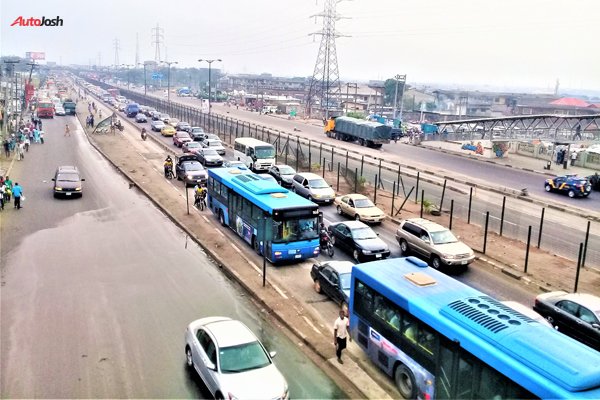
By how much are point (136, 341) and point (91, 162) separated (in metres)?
34.3

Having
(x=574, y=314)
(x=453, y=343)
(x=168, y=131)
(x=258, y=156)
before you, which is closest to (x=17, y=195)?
(x=258, y=156)

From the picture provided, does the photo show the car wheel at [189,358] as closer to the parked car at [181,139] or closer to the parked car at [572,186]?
the parked car at [572,186]

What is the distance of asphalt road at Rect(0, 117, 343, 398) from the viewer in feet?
41.6

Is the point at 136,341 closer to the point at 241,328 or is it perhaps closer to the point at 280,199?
the point at 241,328

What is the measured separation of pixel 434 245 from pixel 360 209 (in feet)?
23.5

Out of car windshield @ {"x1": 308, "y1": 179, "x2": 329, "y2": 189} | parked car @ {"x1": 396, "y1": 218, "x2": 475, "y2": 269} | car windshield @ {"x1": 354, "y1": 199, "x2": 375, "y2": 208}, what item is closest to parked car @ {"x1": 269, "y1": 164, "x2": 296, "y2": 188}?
car windshield @ {"x1": 308, "y1": 179, "x2": 329, "y2": 189}

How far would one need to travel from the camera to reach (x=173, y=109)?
311 feet

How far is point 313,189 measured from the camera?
32.2 meters

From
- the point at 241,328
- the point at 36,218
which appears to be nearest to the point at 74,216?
the point at 36,218

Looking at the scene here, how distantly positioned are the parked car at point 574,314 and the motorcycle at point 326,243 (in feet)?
28.1

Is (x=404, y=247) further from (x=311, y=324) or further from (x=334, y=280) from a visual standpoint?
(x=311, y=324)

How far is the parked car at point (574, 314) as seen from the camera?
1458cm

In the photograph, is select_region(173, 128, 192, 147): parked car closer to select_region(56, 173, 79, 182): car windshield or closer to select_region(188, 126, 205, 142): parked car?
select_region(188, 126, 205, 142): parked car

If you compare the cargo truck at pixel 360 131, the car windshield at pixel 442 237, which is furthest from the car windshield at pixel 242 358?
the cargo truck at pixel 360 131
